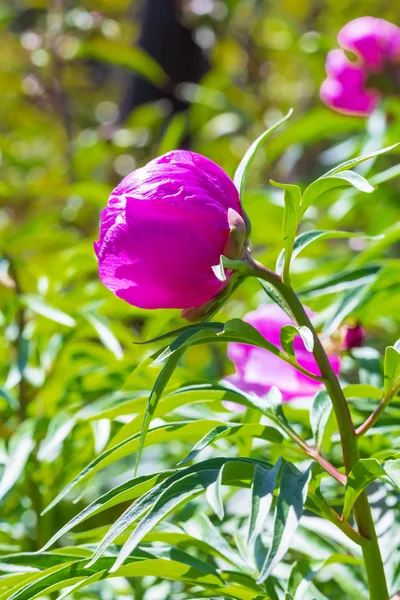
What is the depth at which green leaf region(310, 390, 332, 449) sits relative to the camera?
51 centimetres

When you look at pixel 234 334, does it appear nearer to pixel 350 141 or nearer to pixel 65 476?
pixel 65 476

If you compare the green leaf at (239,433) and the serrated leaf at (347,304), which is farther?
the serrated leaf at (347,304)

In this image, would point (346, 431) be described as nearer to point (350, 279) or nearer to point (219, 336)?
point (219, 336)

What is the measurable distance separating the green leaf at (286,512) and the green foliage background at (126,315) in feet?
0.25

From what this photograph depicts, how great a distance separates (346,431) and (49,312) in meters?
0.41

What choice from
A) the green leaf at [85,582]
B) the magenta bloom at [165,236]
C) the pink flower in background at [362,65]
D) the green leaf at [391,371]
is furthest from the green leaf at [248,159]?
the pink flower in background at [362,65]

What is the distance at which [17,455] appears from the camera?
27.5 inches

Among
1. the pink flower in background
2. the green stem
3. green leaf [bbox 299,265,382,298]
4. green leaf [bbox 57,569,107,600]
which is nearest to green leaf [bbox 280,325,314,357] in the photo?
the green stem

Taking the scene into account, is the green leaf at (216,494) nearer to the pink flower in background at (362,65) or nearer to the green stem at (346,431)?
the green stem at (346,431)

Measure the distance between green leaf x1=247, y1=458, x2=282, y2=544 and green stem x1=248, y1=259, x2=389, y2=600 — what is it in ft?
0.18

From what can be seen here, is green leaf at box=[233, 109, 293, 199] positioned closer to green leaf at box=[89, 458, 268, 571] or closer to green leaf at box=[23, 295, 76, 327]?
green leaf at box=[89, 458, 268, 571]

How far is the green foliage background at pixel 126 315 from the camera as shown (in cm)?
69

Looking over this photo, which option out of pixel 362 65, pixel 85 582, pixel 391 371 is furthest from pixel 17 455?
pixel 362 65

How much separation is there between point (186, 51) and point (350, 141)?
107cm
